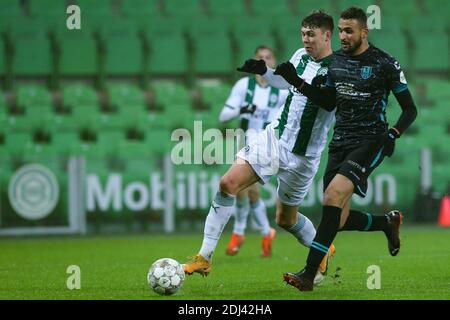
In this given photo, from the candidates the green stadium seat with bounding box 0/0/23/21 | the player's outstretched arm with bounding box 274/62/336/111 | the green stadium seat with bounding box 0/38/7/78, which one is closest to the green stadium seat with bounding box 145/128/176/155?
the green stadium seat with bounding box 0/38/7/78

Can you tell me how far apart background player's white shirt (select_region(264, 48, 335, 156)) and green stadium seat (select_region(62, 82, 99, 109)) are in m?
9.72

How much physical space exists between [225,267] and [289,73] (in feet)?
10.3

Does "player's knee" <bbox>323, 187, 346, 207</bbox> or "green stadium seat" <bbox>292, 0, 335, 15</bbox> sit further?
"green stadium seat" <bbox>292, 0, 335, 15</bbox>

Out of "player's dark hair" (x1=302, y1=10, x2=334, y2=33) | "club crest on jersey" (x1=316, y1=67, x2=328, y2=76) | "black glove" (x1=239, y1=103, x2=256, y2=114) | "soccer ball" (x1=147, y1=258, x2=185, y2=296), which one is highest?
"player's dark hair" (x1=302, y1=10, x2=334, y2=33)

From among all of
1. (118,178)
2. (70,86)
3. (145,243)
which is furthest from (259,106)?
(70,86)

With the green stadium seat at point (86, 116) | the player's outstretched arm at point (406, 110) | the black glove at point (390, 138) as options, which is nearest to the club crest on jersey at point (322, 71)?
the player's outstretched arm at point (406, 110)

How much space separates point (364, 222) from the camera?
26.0 ft

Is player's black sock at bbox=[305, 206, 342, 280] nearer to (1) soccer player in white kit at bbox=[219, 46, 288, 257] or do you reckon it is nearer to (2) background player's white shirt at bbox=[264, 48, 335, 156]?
(2) background player's white shirt at bbox=[264, 48, 335, 156]

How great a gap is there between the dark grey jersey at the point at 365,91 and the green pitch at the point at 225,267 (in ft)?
3.97

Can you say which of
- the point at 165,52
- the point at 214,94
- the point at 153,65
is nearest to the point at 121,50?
the point at 153,65

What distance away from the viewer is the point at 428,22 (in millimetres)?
19766

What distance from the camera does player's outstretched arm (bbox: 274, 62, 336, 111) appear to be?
720 cm

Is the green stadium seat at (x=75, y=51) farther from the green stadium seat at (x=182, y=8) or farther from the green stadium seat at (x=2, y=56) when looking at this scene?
the green stadium seat at (x=182, y=8)
